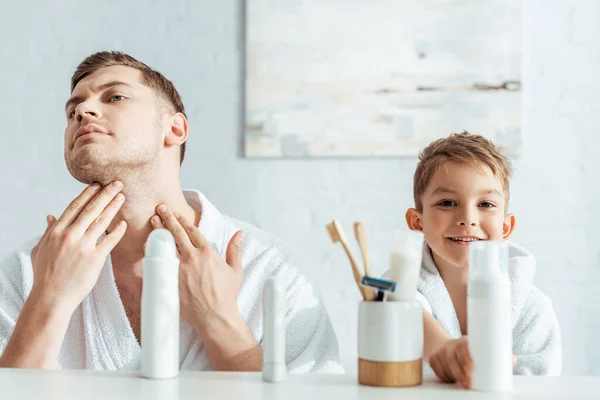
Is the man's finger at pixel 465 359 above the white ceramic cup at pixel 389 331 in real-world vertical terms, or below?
below

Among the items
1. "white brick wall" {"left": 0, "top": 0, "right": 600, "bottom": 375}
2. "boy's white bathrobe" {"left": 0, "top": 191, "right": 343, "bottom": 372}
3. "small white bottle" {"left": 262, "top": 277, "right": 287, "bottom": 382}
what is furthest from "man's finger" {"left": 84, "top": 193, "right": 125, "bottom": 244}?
"white brick wall" {"left": 0, "top": 0, "right": 600, "bottom": 375}

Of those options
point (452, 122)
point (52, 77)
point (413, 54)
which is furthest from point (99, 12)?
point (452, 122)

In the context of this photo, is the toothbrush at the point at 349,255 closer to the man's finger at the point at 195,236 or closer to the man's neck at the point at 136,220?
the man's finger at the point at 195,236

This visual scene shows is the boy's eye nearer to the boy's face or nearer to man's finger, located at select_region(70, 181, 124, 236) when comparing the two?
the boy's face

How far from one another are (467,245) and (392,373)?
566 millimetres

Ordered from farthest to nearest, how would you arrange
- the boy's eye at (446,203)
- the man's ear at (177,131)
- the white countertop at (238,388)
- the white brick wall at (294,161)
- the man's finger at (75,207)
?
the white brick wall at (294,161), the man's ear at (177,131), the boy's eye at (446,203), the man's finger at (75,207), the white countertop at (238,388)

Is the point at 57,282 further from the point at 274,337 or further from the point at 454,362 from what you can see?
the point at 454,362

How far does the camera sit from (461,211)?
4.13ft

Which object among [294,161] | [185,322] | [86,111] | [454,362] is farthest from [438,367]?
[294,161]

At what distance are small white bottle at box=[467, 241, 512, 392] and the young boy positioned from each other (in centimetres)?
47

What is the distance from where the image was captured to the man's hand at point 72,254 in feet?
3.59

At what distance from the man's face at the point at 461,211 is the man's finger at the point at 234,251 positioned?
36 cm

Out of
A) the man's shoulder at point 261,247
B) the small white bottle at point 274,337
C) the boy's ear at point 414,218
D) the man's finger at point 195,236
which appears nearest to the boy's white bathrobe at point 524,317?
the boy's ear at point 414,218

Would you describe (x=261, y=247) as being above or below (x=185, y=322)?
above
